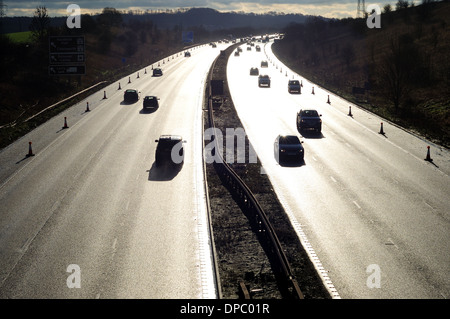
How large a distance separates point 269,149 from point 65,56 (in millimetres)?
29150

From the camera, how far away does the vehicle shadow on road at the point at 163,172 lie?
2699 cm

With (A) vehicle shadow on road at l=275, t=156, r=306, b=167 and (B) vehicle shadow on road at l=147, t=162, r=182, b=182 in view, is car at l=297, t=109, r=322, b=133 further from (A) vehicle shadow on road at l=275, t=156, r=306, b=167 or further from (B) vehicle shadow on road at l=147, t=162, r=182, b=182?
(B) vehicle shadow on road at l=147, t=162, r=182, b=182

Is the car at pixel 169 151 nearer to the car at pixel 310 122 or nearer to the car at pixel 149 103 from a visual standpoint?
the car at pixel 310 122

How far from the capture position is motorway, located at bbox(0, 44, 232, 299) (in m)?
15.0

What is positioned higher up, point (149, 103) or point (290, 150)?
point (149, 103)

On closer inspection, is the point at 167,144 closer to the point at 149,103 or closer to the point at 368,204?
the point at 368,204

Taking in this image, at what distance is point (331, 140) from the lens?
36531 mm

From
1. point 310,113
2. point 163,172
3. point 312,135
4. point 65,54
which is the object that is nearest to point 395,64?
point 310,113

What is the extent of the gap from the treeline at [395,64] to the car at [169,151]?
1866 centimetres

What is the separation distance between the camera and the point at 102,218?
2048 cm

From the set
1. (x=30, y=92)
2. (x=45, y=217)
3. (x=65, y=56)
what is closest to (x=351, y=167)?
(x=45, y=217)

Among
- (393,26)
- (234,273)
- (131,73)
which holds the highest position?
(393,26)

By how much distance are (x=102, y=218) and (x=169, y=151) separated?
9.70 m
